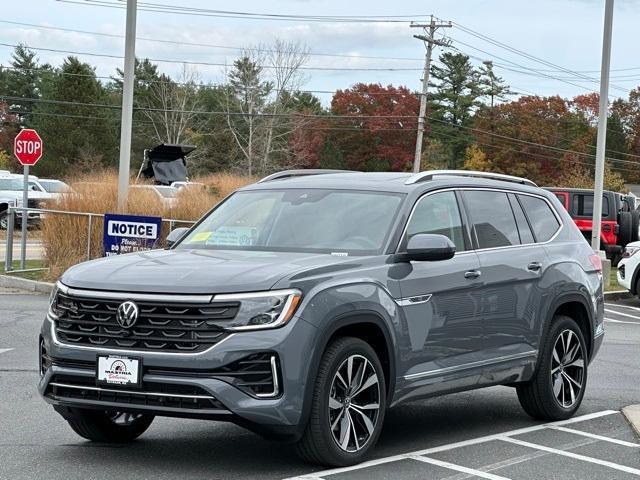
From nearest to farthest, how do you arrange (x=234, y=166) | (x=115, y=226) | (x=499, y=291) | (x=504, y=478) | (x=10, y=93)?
(x=504, y=478) → (x=499, y=291) → (x=115, y=226) → (x=234, y=166) → (x=10, y=93)

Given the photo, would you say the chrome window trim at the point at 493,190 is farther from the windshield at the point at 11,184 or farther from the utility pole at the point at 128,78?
the windshield at the point at 11,184

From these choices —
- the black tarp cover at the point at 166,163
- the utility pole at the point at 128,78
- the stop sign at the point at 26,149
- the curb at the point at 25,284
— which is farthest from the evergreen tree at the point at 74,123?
the curb at the point at 25,284

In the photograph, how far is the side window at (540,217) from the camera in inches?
360

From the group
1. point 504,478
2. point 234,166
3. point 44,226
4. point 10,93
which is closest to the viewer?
point 504,478

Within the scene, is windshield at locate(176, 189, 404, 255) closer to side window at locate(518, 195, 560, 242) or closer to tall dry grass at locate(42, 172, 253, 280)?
side window at locate(518, 195, 560, 242)

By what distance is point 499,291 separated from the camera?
8.18m

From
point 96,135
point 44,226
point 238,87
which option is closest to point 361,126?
point 238,87

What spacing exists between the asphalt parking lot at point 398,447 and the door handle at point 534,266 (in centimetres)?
116

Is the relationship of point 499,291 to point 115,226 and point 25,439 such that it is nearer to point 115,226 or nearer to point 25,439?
point 25,439

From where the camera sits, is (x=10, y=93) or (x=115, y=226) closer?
(x=115, y=226)

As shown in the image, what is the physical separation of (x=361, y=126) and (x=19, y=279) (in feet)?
229

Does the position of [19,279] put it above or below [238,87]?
below

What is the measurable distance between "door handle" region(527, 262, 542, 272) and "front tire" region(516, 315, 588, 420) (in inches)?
18.6

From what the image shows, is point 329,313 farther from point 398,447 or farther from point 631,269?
point 631,269
